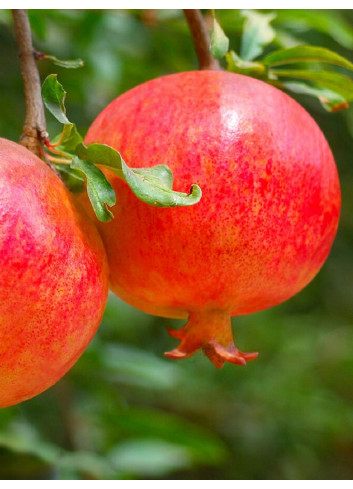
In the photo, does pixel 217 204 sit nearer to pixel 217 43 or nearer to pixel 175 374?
pixel 217 43

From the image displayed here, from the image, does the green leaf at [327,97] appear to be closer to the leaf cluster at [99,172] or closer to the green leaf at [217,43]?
the green leaf at [217,43]

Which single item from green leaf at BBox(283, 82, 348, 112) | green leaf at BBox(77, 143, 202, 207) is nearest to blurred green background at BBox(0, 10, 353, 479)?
green leaf at BBox(283, 82, 348, 112)

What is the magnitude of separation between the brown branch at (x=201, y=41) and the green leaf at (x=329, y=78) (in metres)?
0.11

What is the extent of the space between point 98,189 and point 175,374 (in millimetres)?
1331

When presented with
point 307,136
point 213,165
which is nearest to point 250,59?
point 307,136

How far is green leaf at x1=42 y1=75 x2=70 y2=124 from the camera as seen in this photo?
2.84 feet

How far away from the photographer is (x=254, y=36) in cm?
126

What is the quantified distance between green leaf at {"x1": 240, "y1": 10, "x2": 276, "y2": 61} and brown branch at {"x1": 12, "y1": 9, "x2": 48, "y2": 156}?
39 cm

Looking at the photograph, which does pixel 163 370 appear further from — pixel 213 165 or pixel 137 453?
pixel 213 165

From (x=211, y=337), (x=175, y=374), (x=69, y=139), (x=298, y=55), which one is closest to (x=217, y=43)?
(x=298, y=55)

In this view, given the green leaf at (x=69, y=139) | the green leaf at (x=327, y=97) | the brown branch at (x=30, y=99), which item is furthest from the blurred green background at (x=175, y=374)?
the green leaf at (x=69, y=139)

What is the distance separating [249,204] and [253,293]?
0.14m

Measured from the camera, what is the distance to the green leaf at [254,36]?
4.04 feet

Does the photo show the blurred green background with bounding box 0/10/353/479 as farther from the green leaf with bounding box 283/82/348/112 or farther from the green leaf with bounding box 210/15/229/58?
the green leaf with bounding box 210/15/229/58
